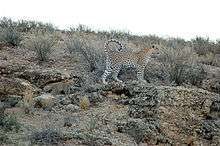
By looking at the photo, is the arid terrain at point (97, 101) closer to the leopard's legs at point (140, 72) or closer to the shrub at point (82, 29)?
the leopard's legs at point (140, 72)

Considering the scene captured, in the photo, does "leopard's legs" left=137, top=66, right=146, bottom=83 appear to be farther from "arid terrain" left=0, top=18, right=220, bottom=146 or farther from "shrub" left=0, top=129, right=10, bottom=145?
"shrub" left=0, top=129, right=10, bottom=145

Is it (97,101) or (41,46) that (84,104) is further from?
(41,46)

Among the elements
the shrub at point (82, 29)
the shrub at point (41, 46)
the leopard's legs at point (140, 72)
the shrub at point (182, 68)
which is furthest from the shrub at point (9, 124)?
the shrub at point (82, 29)

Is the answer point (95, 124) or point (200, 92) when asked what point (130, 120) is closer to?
point (95, 124)

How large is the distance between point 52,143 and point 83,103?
2.76 m

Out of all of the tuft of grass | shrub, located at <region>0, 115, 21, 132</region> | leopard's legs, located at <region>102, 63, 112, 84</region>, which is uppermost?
leopard's legs, located at <region>102, 63, 112, 84</region>

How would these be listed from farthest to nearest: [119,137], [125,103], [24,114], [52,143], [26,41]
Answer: [26,41], [125,103], [24,114], [119,137], [52,143]

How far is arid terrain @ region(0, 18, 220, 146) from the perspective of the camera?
43.2 ft

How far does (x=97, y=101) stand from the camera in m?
15.5

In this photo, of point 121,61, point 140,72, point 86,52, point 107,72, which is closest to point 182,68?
point 140,72

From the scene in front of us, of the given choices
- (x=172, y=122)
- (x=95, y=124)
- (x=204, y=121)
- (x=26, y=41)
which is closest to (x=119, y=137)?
(x=95, y=124)

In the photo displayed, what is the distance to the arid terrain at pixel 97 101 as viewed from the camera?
1318cm

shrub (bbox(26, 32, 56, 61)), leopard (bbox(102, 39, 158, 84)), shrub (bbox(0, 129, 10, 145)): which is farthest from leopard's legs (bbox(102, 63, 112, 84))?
shrub (bbox(0, 129, 10, 145))

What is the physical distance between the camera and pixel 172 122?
1405 cm
